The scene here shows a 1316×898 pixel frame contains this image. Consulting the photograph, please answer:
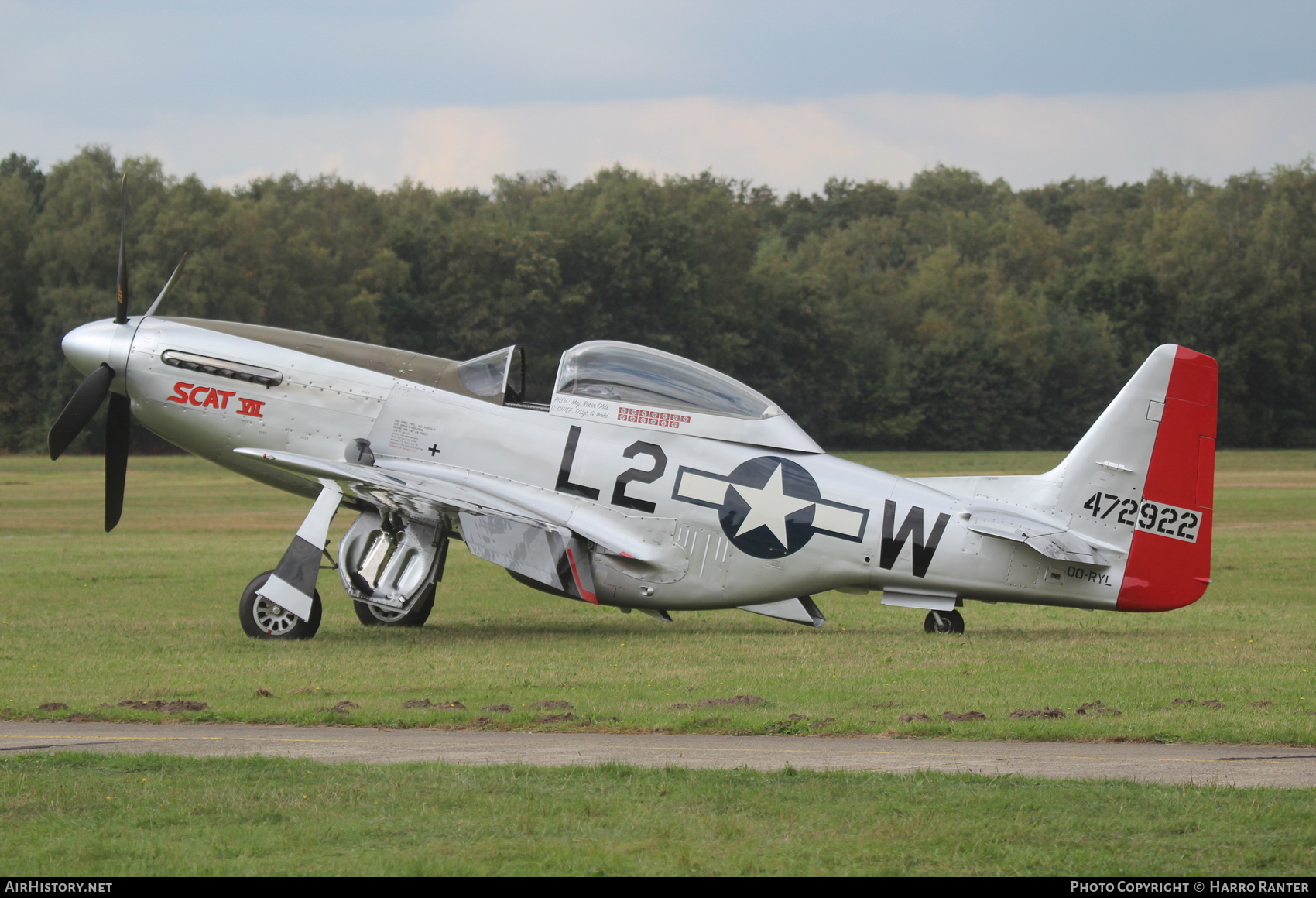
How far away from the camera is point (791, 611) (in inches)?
567

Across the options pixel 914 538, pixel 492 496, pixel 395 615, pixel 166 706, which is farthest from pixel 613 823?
pixel 395 615

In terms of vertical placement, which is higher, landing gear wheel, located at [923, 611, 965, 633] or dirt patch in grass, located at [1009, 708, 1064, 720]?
dirt patch in grass, located at [1009, 708, 1064, 720]

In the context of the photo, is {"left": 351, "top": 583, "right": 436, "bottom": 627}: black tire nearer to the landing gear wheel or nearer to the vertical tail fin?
the landing gear wheel

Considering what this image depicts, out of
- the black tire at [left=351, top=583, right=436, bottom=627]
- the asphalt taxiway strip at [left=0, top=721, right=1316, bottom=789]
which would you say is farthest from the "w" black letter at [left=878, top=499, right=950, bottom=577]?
the black tire at [left=351, top=583, right=436, bottom=627]

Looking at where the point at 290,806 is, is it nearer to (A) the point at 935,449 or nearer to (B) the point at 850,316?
(A) the point at 935,449

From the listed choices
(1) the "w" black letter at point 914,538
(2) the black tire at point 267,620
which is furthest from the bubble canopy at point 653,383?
(2) the black tire at point 267,620

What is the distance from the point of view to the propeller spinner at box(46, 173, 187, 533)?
1529 centimetres

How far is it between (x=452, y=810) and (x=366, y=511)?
7.90m

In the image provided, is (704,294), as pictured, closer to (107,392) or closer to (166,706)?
(107,392)
